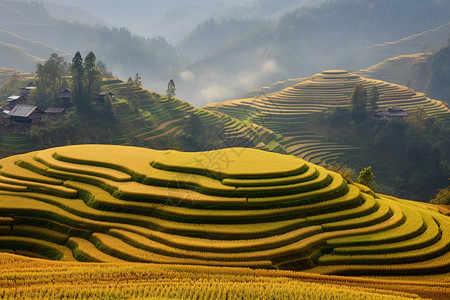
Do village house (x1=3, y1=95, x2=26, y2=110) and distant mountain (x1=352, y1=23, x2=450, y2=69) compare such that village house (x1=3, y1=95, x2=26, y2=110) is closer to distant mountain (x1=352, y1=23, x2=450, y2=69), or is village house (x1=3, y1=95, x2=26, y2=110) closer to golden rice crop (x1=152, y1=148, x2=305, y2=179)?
golden rice crop (x1=152, y1=148, x2=305, y2=179)

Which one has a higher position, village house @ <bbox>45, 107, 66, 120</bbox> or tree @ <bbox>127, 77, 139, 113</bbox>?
tree @ <bbox>127, 77, 139, 113</bbox>

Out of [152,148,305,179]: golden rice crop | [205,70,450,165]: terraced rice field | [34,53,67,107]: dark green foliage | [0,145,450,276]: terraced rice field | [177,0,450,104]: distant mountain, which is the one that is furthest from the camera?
[177,0,450,104]: distant mountain

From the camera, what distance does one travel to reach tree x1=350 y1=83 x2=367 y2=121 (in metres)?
53.0

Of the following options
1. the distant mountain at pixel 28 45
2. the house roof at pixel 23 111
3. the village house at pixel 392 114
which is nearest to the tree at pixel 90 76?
the house roof at pixel 23 111

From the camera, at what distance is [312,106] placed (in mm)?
61344

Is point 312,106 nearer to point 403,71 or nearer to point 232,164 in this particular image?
point 232,164

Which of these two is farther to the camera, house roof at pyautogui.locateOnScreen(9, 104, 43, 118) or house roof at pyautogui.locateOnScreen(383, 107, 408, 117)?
house roof at pyautogui.locateOnScreen(383, 107, 408, 117)

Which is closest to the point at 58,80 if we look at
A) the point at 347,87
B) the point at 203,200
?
A: the point at 203,200

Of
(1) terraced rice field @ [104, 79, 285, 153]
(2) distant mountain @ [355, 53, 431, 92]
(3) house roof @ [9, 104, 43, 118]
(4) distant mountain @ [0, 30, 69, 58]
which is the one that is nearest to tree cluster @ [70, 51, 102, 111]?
(1) terraced rice field @ [104, 79, 285, 153]

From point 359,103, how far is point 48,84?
48.3m

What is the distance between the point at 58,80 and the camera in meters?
46.3

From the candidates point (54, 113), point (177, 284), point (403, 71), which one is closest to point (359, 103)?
point (54, 113)

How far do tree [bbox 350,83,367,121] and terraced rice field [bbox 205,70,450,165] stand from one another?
5775 millimetres

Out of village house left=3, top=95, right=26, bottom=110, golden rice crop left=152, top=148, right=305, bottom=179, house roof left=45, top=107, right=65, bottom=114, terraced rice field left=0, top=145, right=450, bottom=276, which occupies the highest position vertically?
village house left=3, top=95, right=26, bottom=110
